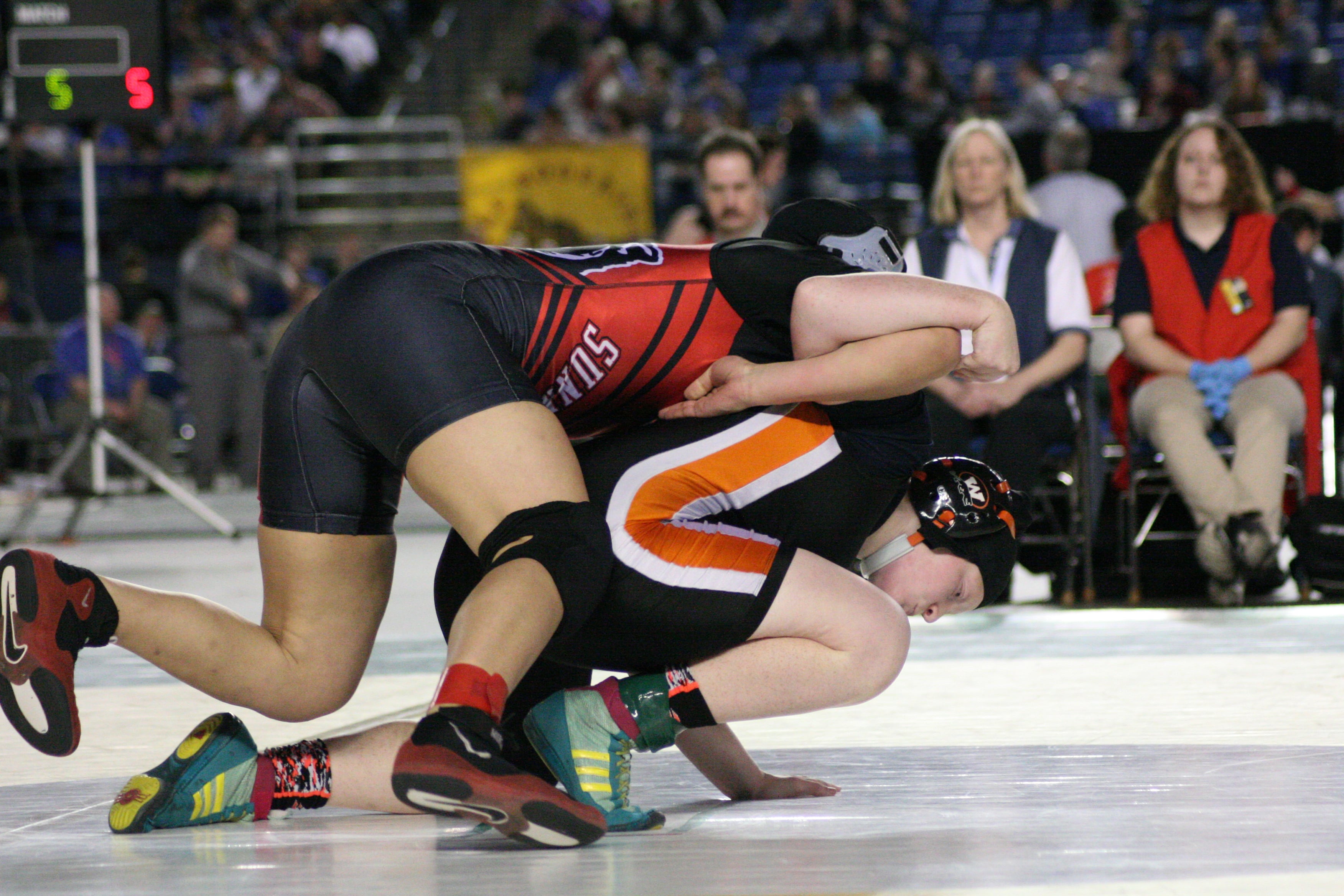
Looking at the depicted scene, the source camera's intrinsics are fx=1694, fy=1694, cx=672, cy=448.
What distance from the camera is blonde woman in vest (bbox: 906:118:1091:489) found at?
15.8 feet

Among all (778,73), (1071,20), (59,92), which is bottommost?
(59,92)

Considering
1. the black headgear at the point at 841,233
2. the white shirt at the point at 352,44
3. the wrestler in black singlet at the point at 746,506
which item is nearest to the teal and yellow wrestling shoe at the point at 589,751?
the wrestler in black singlet at the point at 746,506

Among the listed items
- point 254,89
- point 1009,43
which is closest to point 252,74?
point 254,89

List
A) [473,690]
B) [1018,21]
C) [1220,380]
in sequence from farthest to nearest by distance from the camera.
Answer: [1018,21]
[1220,380]
[473,690]

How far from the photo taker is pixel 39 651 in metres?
2.20

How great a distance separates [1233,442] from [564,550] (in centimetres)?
326

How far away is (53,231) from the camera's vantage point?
1257cm

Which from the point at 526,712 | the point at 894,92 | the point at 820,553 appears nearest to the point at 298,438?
the point at 526,712

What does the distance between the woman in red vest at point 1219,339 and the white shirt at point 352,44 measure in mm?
11054

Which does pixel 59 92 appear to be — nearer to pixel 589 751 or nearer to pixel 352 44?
pixel 589 751

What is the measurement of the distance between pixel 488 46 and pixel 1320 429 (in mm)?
12308

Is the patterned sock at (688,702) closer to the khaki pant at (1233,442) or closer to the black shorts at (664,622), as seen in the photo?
the black shorts at (664,622)

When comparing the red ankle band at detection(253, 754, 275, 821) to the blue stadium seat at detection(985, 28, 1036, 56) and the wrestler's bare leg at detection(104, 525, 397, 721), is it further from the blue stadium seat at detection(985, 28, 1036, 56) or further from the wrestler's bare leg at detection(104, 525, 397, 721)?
the blue stadium seat at detection(985, 28, 1036, 56)

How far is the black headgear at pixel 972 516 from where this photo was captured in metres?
2.44
